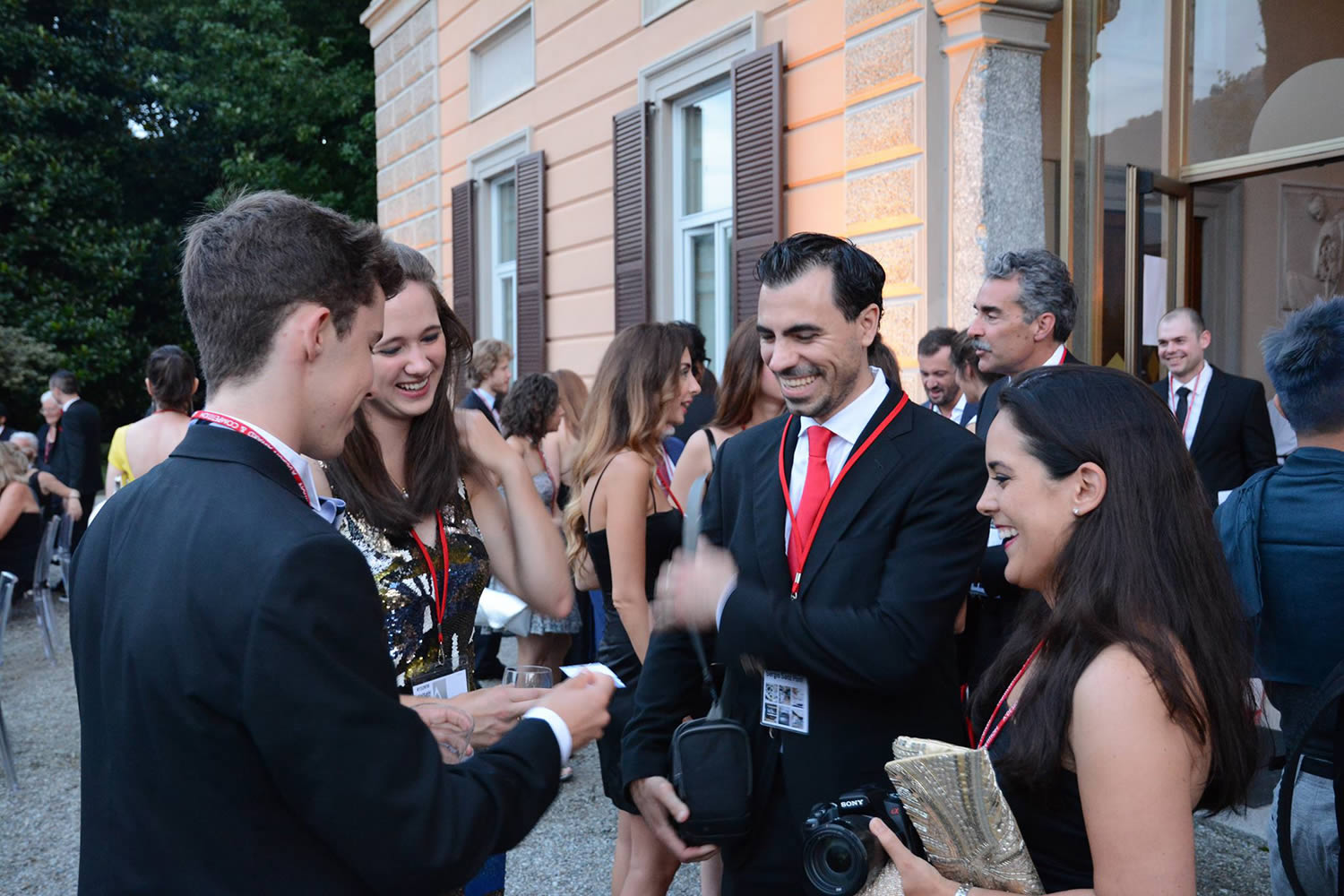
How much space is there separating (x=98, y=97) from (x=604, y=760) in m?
20.8

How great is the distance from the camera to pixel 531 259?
9.93 m

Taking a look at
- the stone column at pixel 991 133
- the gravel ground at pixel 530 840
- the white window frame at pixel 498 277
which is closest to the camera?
the gravel ground at pixel 530 840

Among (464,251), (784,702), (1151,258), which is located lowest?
(784,702)

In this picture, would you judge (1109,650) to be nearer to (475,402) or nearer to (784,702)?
(784,702)

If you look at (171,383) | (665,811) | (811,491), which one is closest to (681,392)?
(811,491)

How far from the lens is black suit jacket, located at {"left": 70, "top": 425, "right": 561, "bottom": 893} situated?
3.78 feet

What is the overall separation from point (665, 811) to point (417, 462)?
2.85ft

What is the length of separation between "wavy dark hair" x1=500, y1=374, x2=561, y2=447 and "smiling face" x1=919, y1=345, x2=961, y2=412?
5.93 ft

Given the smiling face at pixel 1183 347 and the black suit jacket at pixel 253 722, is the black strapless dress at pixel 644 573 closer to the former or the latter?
the black suit jacket at pixel 253 722

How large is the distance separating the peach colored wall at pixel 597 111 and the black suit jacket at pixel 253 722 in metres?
5.34

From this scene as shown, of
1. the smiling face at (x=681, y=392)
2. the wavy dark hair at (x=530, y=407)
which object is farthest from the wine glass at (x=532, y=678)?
the wavy dark hair at (x=530, y=407)

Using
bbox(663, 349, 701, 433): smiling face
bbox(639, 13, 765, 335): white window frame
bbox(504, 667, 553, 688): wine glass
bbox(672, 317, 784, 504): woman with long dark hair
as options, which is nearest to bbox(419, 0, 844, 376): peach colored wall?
bbox(639, 13, 765, 335): white window frame

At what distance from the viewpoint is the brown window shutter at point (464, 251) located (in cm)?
1113

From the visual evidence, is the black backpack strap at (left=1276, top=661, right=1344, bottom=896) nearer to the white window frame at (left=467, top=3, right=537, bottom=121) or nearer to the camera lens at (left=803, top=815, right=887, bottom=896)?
the camera lens at (left=803, top=815, right=887, bottom=896)
